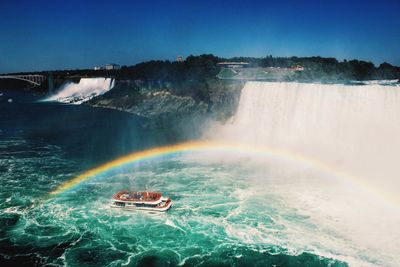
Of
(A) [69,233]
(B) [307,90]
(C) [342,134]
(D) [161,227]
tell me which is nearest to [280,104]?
(B) [307,90]

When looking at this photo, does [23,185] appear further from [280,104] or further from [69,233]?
[280,104]

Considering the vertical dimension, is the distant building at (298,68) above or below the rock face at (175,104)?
above

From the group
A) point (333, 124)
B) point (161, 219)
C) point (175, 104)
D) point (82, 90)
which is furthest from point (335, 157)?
point (82, 90)

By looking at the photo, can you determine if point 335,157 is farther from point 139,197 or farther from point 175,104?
point 175,104

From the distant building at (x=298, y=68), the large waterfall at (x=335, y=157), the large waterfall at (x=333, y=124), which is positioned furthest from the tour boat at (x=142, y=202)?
the distant building at (x=298, y=68)

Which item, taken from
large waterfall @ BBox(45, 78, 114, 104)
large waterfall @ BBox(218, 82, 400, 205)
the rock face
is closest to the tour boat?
large waterfall @ BBox(218, 82, 400, 205)

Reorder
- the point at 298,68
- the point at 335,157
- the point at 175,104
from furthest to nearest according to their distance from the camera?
1. the point at 298,68
2. the point at 175,104
3. the point at 335,157

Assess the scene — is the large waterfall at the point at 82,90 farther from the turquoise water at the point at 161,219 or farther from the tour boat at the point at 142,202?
the tour boat at the point at 142,202
